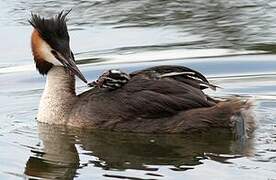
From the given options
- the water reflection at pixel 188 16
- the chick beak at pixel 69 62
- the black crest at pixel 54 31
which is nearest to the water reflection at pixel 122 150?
the chick beak at pixel 69 62

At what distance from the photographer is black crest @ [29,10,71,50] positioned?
31.5 ft

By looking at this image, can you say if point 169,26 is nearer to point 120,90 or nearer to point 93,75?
point 93,75

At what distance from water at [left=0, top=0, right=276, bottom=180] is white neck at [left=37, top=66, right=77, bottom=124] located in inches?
5.0

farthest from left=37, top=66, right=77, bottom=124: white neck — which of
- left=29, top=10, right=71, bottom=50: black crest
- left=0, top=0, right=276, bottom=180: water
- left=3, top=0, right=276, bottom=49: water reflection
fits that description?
left=3, top=0, right=276, bottom=49: water reflection

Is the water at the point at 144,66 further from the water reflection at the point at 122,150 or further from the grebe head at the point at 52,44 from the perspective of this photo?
the grebe head at the point at 52,44

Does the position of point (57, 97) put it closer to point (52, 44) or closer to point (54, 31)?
point (52, 44)

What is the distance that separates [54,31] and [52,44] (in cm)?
12

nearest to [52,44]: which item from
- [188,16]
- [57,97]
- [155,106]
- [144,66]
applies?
[57,97]

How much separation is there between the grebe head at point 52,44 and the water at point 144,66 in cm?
54

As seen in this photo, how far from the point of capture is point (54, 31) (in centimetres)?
964

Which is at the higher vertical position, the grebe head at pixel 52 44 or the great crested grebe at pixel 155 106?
the grebe head at pixel 52 44

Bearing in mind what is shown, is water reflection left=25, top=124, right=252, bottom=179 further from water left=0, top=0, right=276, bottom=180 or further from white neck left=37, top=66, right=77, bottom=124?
white neck left=37, top=66, right=77, bottom=124

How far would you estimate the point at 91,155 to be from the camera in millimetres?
8539

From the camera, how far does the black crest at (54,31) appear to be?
9.61 m
